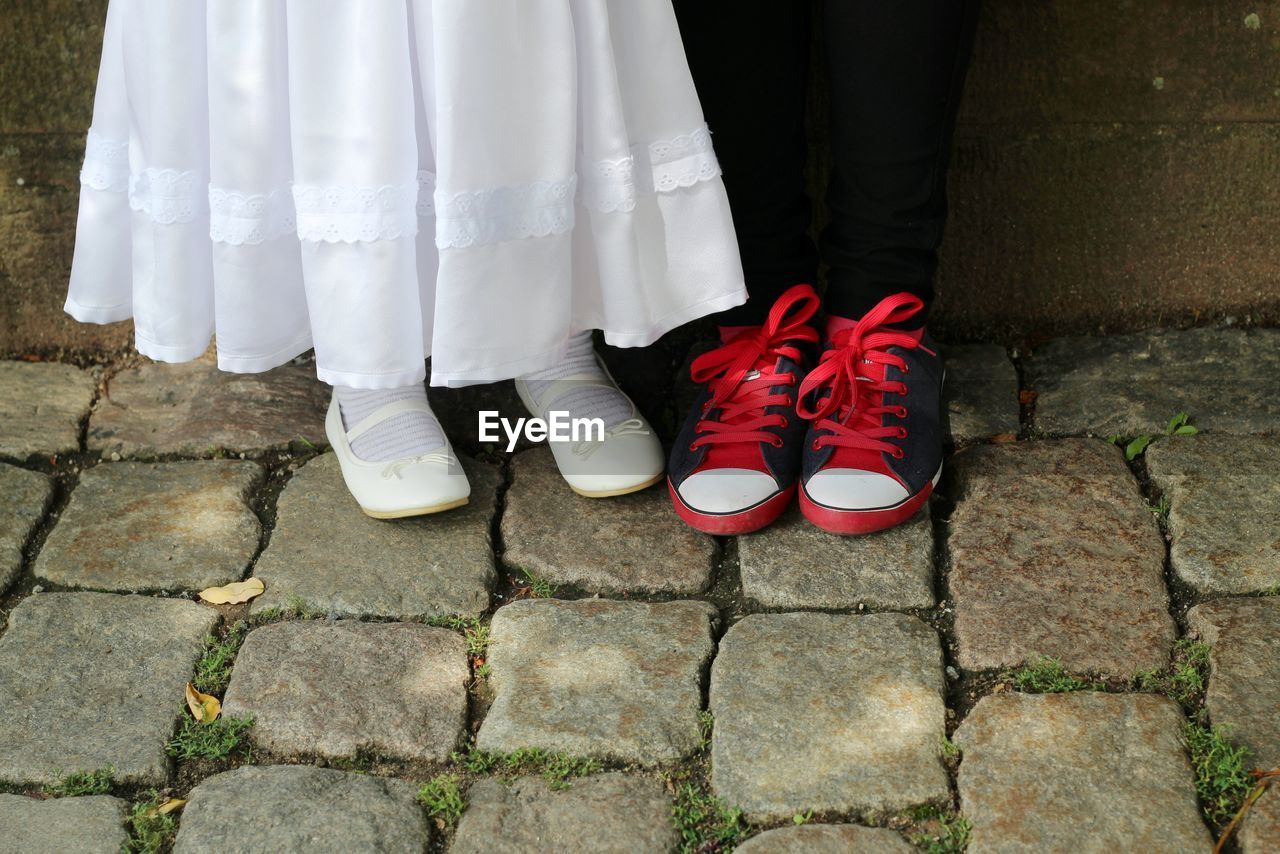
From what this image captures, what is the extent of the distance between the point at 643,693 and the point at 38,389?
1.27 m

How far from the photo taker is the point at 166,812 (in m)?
1.24

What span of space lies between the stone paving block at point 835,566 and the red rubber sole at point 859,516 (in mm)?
→ 25

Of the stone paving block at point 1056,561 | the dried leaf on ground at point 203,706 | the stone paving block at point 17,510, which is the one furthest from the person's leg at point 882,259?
the stone paving block at point 17,510

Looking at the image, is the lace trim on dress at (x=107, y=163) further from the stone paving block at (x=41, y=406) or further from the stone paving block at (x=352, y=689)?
the stone paving block at (x=352, y=689)

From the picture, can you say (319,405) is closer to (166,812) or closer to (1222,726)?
(166,812)

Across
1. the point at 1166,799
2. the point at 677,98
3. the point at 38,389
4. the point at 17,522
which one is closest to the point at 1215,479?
the point at 1166,799

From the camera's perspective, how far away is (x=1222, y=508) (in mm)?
1591

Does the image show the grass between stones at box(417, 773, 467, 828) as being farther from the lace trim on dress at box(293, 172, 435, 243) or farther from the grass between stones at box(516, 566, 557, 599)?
the lace trim on dress at box(293, 172, 435, 243)

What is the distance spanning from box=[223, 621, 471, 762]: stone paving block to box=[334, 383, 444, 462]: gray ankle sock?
284mm

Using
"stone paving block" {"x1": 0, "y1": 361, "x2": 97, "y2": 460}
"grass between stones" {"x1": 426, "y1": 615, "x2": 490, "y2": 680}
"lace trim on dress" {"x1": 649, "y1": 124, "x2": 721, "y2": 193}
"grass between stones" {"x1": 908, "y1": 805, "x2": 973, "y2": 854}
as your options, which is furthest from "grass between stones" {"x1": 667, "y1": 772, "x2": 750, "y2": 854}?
"stone paving block" {"x1": 0, "y1": 361, "x2": 97, "y2": 460}

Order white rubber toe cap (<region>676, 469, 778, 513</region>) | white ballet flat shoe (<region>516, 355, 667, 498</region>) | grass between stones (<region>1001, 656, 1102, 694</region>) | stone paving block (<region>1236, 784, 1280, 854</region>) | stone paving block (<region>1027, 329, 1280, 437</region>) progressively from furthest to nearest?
stone paving block (<region>1027, 329, 1280, 437</region>), white ballet flat shoe (<region>516, 355, 667, 498</region>), white rubber toe cap (<region>676, 469, 778, 513</region>), grass between stones (<region>1001, 656, 1102, 694</region>), stone paving block (<region>1236, 784, 1280, 854</region>)

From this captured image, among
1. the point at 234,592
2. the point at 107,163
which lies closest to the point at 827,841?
the point at 234,592

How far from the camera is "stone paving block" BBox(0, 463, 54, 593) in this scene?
161cm

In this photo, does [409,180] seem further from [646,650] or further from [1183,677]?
→ [1183,677]
